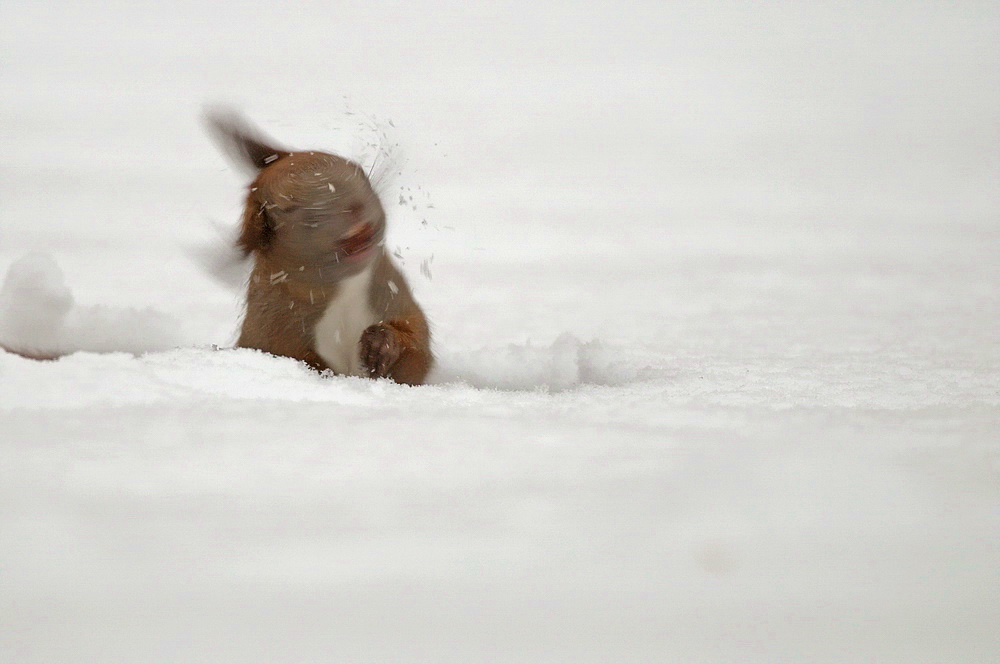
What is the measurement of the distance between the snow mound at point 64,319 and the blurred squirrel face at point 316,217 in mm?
460

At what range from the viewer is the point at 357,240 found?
7.68 feet

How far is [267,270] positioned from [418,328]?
14.4 inches

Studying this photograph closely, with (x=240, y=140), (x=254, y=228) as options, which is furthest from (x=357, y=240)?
(x=240, y=140)

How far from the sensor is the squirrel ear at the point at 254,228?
238 centimetres

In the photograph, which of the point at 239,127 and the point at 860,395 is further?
the point at 239,127

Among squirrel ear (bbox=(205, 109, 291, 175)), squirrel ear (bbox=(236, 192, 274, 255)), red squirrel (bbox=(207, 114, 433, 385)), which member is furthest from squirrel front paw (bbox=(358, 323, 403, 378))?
squirrel ear (bbox=(205, 109, 291, 175))

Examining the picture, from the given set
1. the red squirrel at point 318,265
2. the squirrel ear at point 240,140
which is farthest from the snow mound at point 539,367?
the squirrel ear at point 240,140

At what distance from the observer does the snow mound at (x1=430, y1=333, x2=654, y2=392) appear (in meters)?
2.58

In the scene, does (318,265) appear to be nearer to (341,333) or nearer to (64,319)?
(341,333)

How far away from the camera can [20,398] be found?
70.1 inches

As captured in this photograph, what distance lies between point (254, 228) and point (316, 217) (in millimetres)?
152

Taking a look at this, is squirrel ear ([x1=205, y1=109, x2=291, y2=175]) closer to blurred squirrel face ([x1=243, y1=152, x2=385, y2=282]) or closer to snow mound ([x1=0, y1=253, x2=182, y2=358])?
blurred squirrel face ([x1=243, y1=152, x2=385, y2=282])

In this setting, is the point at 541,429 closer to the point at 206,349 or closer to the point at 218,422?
the point at 218,422

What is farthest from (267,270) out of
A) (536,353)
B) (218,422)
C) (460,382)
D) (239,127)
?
(218,422)
